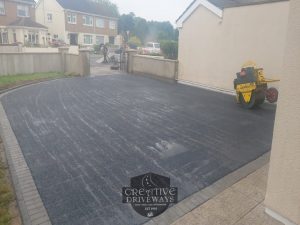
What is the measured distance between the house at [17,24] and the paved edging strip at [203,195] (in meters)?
33.0

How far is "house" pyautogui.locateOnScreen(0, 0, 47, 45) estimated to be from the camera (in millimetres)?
32906

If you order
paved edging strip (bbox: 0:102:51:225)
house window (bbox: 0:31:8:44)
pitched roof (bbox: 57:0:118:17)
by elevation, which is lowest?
paved edging strip (bbox: 0:102:51:225)

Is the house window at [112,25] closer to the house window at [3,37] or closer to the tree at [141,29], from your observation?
the tree at [141,29]

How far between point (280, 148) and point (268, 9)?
8.30 m

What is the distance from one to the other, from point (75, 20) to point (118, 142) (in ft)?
131

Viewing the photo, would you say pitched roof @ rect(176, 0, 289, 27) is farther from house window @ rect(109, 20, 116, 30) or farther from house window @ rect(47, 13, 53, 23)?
house window @ rect(109, 20, 116, 30)

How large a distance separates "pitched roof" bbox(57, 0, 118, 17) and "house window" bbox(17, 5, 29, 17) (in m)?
5.63

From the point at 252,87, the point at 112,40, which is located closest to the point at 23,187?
the point at 252,87

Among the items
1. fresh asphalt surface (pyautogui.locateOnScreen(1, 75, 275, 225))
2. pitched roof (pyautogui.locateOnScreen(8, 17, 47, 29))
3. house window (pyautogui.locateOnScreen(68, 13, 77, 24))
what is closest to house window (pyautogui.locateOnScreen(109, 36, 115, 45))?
house window (pyautogui.locateOnScreen(68, 13, 77, 24))

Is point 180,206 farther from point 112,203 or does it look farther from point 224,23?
point 224,23

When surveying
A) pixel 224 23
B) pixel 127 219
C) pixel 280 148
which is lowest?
pixel 127 219

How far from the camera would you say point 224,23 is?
37.8 ft

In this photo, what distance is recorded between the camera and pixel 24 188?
4262 millimetres

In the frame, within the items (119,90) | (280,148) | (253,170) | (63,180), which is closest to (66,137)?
(63,180)
